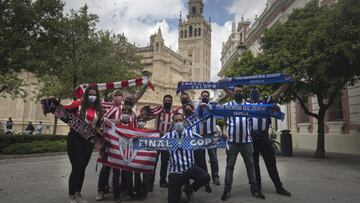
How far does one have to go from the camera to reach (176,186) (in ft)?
17.8

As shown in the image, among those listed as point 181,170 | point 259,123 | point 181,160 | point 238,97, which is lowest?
point 181,170

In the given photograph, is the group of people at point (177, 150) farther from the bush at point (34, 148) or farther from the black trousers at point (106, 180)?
the bush at point (34, 148)

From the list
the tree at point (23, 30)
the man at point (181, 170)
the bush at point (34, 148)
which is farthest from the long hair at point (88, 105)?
the bush at point (34, 148)

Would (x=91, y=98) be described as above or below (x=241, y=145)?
above

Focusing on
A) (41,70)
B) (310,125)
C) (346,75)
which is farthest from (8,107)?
(346,75)

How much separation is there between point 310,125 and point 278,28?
31.7 feet

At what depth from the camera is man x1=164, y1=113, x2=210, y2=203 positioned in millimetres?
5418

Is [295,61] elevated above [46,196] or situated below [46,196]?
above

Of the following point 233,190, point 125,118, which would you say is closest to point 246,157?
point 233,190

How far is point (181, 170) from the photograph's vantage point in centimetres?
554

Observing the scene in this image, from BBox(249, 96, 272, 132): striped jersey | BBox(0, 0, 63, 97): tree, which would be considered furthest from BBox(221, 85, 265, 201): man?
BBox(0, 0, 63, 97): tree

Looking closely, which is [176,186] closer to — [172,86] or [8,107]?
[8,107]

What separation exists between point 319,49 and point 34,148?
14.1 m

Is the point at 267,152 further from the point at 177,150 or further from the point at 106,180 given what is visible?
the point at 106,180
